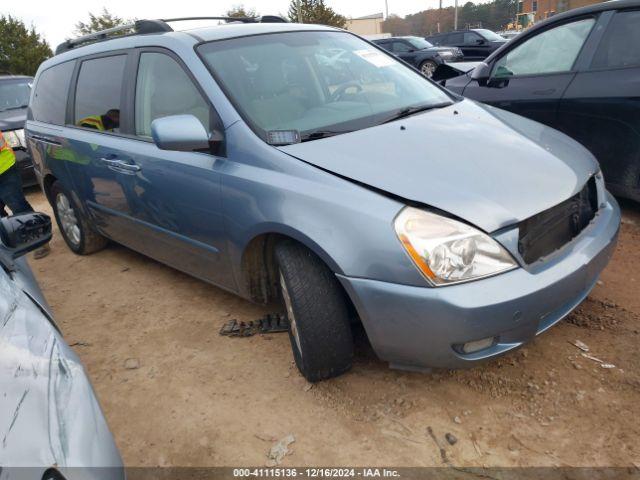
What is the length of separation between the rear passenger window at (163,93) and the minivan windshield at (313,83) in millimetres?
179

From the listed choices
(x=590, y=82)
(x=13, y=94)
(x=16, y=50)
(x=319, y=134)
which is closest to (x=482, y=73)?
(x=590, y=82)

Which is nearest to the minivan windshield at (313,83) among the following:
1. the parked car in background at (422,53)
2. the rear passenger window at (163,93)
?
the rear passenger window at (163,93)

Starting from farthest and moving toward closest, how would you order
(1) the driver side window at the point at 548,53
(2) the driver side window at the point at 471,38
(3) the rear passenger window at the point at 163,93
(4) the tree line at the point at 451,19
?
(4) the tree line at the point at 451,19 → (2) the driver side window at the point at 471,38 → (1) the driver side window at the point at 548,53 → (3) the rear passenger window at the point at 163,93

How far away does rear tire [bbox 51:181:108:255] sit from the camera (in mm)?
4141

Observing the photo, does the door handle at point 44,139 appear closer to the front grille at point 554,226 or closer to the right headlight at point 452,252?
the right headlight at point 452,252

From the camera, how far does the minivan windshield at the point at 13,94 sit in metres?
7.39

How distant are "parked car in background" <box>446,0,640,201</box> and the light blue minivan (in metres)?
1.08

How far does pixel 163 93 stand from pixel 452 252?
1943 mm

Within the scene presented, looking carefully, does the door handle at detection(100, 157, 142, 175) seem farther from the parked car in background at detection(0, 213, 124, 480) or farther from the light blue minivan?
the parked car in background at detection(0, 213, 124, 480)

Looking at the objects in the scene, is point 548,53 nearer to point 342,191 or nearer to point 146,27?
point 342,191

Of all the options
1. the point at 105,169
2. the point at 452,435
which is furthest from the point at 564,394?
the point at 105,169

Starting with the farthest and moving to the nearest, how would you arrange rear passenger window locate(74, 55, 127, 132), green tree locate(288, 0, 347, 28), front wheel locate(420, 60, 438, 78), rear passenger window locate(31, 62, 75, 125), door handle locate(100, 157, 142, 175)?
green tree locate(288, 0, 347, 28) → front wheel locate(420, 60, 438, 78) → rear passenger window locate(31, 62, 75, 125) → rear passenger window locate(74, 55, 127, 132) → door handle locate(100, 157, 142, 175)

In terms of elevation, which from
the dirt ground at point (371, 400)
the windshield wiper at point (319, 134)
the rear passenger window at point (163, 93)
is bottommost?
the dirt ground at point (371, 400)

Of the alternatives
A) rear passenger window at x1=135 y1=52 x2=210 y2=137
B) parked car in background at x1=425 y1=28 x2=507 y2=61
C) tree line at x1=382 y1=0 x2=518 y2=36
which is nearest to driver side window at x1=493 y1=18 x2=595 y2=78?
rear passenger window at x1=135 y1=52 x2=210 y2=137
